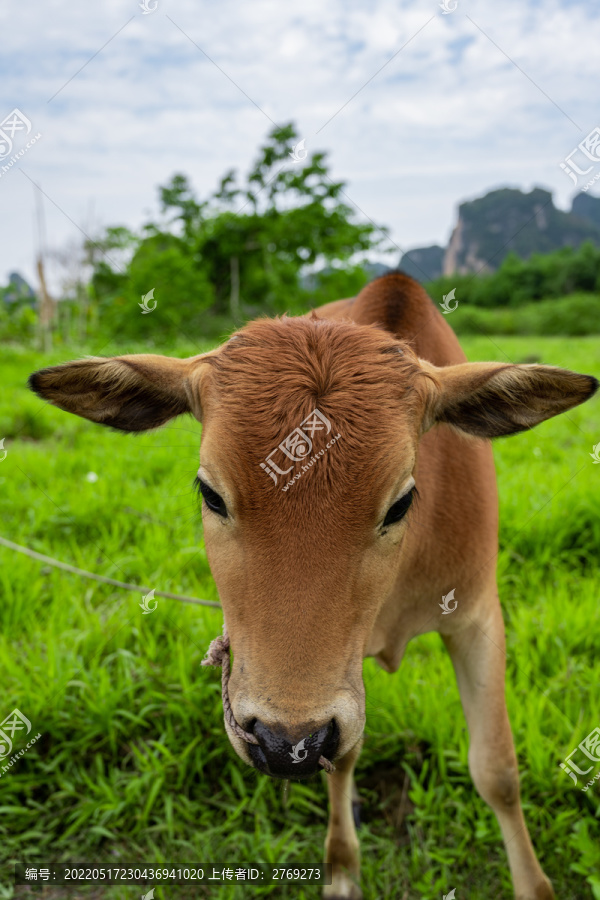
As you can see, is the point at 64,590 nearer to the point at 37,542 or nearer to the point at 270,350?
the point at 37,542

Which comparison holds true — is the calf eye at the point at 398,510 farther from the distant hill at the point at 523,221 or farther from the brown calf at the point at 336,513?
the distant hill at the point at 523,221

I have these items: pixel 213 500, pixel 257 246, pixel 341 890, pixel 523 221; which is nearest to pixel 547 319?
pixel 523 221

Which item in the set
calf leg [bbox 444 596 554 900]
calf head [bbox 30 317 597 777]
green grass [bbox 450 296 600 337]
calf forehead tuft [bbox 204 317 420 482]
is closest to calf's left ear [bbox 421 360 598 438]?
calf head [bbox 30 317 597 777]

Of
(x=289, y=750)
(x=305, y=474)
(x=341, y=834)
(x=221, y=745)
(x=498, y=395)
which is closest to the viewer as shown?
(x=289, y=750)

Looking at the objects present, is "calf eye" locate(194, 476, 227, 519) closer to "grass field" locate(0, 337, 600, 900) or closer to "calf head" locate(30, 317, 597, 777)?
"calf head" locate(30, 317, 597, 777)

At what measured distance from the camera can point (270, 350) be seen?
1.93m

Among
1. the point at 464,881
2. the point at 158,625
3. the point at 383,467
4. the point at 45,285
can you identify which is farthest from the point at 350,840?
the point at 45,285

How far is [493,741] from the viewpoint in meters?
2.50

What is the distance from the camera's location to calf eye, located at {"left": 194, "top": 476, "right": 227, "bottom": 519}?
1808 millimetres

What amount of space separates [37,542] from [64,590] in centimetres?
68

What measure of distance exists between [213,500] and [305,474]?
330mm

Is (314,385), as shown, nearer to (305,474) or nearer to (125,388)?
(305,474)

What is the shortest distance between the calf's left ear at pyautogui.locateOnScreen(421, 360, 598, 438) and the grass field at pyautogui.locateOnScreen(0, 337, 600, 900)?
0.94 meters

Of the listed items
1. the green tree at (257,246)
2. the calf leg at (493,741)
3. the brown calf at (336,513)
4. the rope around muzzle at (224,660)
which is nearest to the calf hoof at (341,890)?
the brown calf at (336,513)
